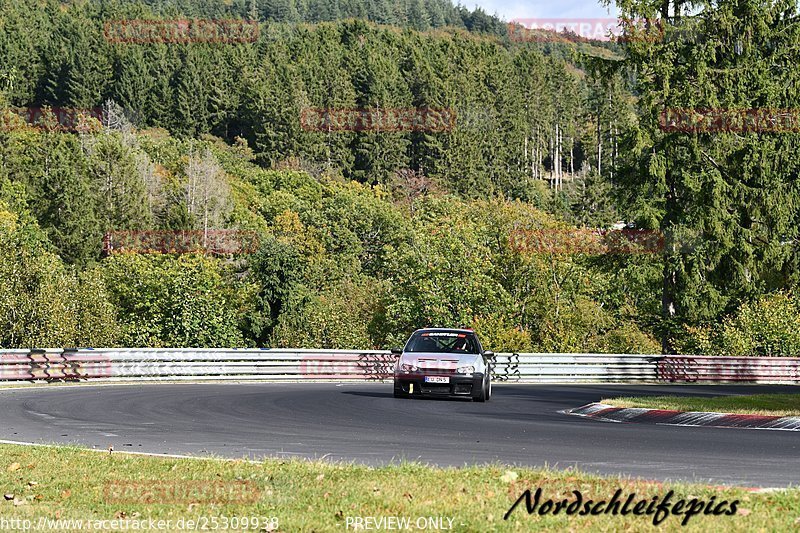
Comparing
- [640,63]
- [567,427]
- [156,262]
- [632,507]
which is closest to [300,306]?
[156,262]

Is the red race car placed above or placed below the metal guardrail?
above

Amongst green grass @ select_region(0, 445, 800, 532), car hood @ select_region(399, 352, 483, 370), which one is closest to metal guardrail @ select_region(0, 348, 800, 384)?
car hood @ select_region(399, 352, 483, 370)

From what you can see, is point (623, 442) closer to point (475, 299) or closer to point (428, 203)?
point (475, 299)

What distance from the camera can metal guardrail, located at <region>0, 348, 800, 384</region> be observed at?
2906 cm

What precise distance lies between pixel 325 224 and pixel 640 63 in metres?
90.0

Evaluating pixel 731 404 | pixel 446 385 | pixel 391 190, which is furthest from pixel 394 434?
pixel 391 190

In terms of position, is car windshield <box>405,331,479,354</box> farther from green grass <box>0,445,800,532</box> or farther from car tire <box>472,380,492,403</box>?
green grass <box>0,445,800,532</box>

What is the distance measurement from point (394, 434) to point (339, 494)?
6.40 metres

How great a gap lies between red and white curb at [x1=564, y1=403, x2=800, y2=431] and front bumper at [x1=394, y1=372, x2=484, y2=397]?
3.07m

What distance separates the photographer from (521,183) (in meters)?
156

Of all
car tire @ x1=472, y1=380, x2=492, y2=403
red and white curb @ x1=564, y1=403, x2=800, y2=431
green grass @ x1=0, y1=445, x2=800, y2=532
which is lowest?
car tire @ x1=472, y1=380, x2=492, y2=403

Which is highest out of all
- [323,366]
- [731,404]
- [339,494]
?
[339,494]

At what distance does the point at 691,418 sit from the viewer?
1867 cm

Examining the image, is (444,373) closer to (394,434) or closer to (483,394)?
(483,394)
